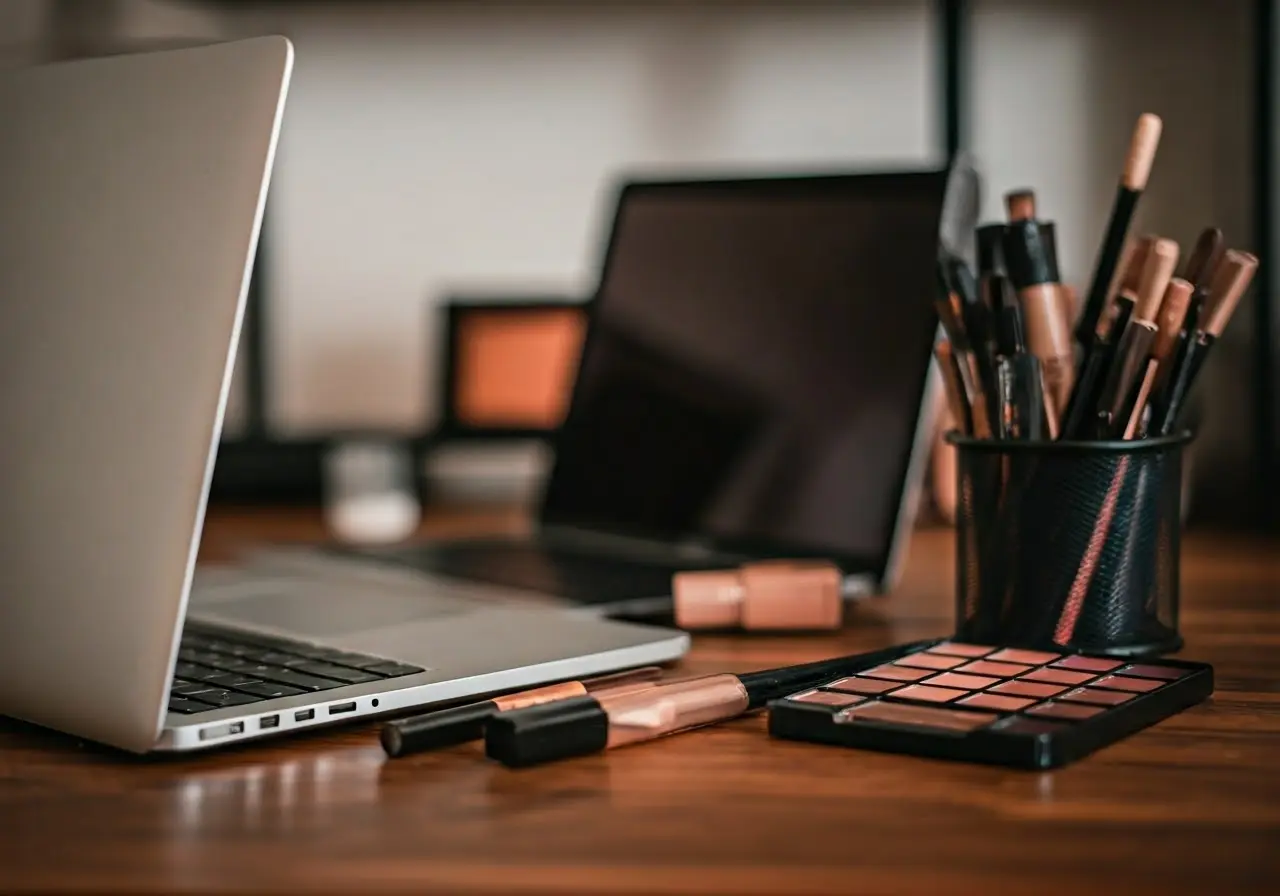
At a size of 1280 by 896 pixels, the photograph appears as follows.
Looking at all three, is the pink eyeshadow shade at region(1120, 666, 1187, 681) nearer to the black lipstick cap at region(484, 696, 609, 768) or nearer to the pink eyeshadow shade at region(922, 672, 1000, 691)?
the pink eyeshadow shade at region(922, 672, 1000, 691)

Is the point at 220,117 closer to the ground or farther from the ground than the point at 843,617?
farther from the ground

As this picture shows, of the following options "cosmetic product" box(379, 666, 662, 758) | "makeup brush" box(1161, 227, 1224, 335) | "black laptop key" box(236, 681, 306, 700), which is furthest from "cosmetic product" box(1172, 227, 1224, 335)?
"black laptop key" box(236, 681, 306, 700)

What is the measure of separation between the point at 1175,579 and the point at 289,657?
0.44 meters

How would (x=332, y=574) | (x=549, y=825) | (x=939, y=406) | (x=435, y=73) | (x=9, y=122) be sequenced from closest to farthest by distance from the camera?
(x=549, y=825) → (x=9, y=122) → (x=332, y=574) → (x=939, y=406) → (x=435, y=73)

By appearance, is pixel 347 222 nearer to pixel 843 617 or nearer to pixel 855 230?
pixel 855 230

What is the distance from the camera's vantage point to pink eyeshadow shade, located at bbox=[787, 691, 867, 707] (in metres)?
0.62

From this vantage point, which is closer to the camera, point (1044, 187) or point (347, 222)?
point (1044, 187)

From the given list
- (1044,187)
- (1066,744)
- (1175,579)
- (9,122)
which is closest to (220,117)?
(9,122)

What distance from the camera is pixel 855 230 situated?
1.04 m

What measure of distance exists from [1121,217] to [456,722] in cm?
43

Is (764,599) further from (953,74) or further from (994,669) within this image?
(953,74)

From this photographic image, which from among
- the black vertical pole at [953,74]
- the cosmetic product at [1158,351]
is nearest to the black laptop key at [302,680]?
the cosmetic product at [1158,351]

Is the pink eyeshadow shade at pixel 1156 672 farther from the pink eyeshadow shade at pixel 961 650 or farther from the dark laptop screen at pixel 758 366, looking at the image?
the dark laptop screen at pixel 758 366

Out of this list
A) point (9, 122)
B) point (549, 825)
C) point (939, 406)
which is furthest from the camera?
point (939, 406)
